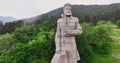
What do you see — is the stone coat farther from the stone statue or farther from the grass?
the grass

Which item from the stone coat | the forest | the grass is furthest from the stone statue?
the grass

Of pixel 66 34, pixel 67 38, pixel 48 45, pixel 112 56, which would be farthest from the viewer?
pixel 112 56

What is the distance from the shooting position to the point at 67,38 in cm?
1455

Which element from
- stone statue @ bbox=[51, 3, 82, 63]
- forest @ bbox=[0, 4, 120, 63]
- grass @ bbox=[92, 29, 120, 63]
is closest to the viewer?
stone statue @ bbox=[51, 3, 82, 63]

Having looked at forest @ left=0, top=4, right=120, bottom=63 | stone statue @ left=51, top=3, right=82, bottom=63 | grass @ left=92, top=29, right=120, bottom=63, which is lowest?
Answer: grass @ left=92, top=29, right=120, bottom=63

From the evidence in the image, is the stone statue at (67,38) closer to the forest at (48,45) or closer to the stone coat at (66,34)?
the stone coat at (66,34)

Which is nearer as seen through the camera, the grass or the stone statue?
the stone statue

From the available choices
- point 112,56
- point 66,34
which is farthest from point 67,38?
point 112,56

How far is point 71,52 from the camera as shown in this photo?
14.6 metres

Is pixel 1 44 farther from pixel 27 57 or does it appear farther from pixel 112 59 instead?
pixel 112 59

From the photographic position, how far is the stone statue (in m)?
14.5

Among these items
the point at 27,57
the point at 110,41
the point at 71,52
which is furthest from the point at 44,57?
the point at 71,52

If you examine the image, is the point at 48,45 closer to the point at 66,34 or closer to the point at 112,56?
the point at 112,56

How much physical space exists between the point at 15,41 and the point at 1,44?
10.9 feet
